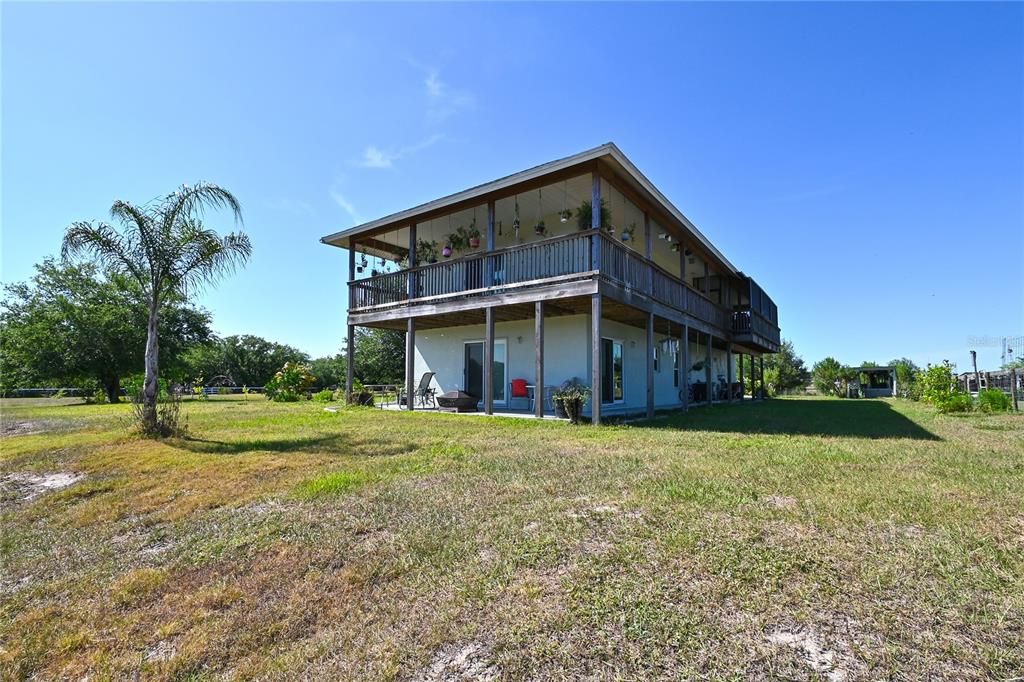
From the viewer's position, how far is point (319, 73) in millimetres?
10602

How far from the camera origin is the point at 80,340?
69.2 feet

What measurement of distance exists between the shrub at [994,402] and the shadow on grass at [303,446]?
15.5 metres

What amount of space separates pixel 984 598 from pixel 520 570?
2.21 meters

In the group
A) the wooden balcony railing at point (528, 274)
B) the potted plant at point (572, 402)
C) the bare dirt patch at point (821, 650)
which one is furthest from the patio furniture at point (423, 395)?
the bare dirt patch at point (821, 650)

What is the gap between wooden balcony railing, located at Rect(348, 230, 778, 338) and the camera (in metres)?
9.80

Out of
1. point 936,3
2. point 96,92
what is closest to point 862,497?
point 936,3

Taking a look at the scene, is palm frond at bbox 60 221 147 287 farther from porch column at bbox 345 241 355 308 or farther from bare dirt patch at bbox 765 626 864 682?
bare dirt patch at bbox 765 626 864 682

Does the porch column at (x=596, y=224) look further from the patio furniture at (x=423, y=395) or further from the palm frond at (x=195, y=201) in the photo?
the patio furniture at (x=423, y=395)

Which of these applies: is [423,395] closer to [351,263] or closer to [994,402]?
[351,263]

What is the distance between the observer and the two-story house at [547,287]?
32.3 ft

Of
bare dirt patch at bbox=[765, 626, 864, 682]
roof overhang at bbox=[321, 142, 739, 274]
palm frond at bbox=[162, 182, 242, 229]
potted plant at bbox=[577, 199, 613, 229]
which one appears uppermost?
roof overhang at bbox=[321, 142, 739, 274]

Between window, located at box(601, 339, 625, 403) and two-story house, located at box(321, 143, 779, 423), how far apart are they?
0.18 ft

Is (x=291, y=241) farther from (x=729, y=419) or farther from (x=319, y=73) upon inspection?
(x=729, y=419)

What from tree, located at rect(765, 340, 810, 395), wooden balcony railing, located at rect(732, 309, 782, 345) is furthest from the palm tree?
tree, located at rect(765, 340, 810, 395)
